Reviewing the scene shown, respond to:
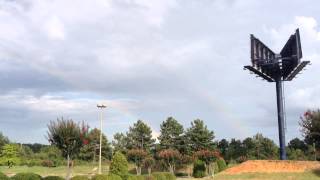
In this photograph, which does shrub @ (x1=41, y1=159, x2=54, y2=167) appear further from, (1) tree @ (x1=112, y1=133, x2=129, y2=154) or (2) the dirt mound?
(2) the dirt mound

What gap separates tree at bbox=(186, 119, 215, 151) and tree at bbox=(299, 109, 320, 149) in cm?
2204

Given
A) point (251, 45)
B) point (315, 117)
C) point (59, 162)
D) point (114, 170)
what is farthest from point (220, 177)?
point (59, 162)

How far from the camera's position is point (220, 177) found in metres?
42.9

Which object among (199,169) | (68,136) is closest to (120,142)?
(199,169)

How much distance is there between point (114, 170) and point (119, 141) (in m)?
43.0

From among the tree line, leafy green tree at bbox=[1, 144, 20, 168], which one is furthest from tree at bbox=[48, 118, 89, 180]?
leafy green tree at bbox=[1, 144, 20, 168]

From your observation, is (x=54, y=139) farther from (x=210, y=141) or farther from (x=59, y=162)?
(x=59, y=162)

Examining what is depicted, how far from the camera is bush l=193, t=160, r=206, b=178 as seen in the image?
1968 inches

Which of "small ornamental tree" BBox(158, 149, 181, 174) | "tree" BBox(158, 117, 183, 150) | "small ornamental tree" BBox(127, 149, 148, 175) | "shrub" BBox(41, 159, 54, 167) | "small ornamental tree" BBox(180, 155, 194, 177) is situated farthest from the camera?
"shrub" BBox(41, 159, 54, 167)

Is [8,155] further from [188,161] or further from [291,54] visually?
[291,54]

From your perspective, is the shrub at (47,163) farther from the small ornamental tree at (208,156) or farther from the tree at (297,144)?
the tree at (297,144)

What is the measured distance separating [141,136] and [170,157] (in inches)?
563

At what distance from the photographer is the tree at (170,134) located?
65.7 meters

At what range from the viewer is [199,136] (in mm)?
63688
